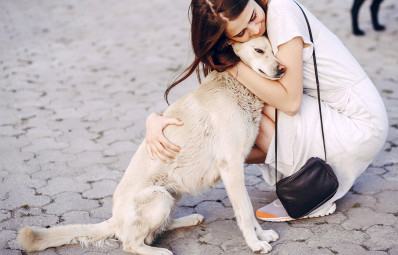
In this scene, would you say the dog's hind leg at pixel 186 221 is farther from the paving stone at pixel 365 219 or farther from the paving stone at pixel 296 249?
the paving stone at pixel 365 219

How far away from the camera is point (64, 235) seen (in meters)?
2.83

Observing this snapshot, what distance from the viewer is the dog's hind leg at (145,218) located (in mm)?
2742

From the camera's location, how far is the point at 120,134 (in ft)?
15.5

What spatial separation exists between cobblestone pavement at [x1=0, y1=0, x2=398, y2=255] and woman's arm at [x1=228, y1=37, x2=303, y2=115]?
0.86 meters

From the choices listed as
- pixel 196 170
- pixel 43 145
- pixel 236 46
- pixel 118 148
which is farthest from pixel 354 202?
pixel 43 145

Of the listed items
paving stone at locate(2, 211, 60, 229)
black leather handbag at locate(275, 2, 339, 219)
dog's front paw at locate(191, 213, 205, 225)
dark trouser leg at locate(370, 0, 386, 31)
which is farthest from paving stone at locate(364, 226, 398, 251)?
dark trouser leg at locate(370, 0, 386, 31)

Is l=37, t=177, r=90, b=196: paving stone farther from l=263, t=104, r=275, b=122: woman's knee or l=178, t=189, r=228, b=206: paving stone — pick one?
l=263, t=104, r=275, b=122: woman's knee

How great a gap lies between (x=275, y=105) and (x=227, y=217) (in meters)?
0.91

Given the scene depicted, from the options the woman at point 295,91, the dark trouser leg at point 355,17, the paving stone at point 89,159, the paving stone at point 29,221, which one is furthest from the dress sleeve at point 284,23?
the dark trouser leg at point 355,17

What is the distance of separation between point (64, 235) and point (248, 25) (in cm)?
169

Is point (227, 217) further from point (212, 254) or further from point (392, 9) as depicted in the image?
point (392, 9)

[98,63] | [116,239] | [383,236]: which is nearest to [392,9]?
[98,63]

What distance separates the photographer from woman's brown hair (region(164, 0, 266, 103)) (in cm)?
268

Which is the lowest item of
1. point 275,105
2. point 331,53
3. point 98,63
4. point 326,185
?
point 98,63
